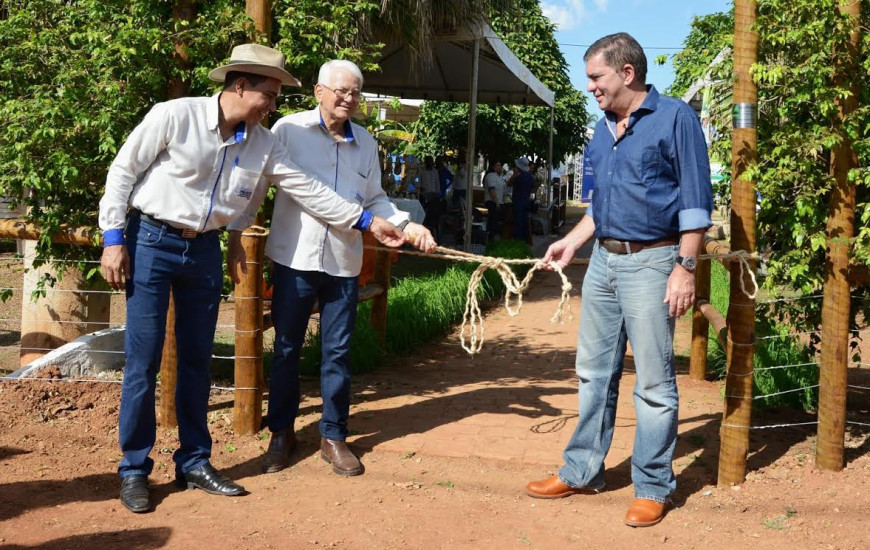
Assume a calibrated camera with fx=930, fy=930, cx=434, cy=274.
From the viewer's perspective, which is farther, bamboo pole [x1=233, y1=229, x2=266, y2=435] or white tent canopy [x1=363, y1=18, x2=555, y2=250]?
white tent canopy [x1=363, y1=18, x2=555, y2=250]

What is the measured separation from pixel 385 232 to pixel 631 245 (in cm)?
115

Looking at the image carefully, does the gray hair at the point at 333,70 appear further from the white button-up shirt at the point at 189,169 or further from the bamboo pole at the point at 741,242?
the bamboo pole at the point at 741,242

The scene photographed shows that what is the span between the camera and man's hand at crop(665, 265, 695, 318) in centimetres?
366

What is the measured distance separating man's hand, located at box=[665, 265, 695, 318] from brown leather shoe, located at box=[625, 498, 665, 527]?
0.85 metres

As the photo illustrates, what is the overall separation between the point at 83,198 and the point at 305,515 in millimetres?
2405

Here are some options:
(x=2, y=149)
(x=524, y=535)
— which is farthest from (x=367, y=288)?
(x=524, y=535)

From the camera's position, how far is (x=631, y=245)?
3.84 metres

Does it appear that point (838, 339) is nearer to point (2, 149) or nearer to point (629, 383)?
point (629, 383)

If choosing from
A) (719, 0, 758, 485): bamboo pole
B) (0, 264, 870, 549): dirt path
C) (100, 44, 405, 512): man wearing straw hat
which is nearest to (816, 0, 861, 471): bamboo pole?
(0, 264, 870, 549): dirt path

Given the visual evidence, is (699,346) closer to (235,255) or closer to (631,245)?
(631,245)

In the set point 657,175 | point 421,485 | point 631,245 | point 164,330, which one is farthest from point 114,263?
point 657,175

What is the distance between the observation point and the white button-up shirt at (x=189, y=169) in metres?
3.83

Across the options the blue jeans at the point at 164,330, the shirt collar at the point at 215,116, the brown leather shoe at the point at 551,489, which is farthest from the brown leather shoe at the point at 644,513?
the shirt collar at the point at 215,116

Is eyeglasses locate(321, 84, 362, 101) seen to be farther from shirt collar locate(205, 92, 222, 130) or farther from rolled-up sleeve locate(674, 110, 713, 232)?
rolled-up sleeve locate(674, 110, 713, 232)
